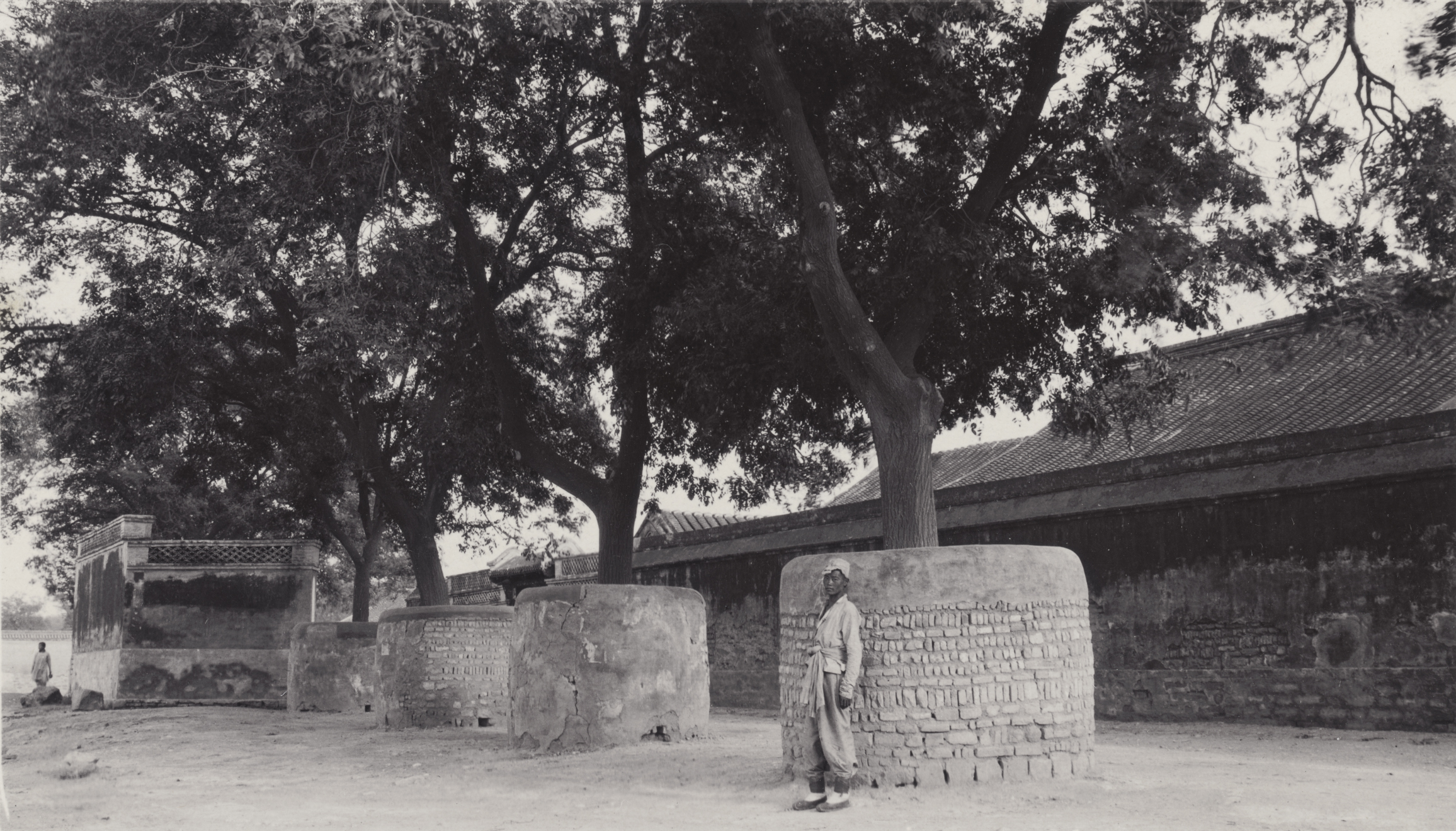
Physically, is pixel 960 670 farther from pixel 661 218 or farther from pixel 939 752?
pixel 661 218

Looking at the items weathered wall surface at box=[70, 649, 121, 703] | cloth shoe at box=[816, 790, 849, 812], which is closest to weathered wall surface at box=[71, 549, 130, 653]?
weathered wall surface at box=[70, 649, 121, 703]

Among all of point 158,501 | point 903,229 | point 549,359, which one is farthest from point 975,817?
point 158,501

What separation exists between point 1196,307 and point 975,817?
16.9 feet

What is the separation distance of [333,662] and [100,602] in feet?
25.9

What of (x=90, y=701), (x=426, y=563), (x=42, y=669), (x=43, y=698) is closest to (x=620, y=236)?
(x=426, y=563)

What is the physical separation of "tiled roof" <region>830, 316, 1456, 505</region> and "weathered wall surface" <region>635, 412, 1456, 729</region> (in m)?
0.38

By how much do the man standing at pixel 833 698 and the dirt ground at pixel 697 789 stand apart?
0.19m

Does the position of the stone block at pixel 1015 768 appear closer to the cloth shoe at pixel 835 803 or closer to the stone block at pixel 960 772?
the stone block at pixel 960 772

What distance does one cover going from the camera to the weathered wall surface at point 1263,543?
10.1 metres

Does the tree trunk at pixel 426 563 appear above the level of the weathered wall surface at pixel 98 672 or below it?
above

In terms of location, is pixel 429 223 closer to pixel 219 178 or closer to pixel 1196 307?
pixel 219 178

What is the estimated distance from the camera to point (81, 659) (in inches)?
899

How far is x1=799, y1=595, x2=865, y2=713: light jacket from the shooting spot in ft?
21.5

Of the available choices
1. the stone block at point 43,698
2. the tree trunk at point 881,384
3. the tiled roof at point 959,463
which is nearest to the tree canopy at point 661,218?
the tree trunk at point 881,384
